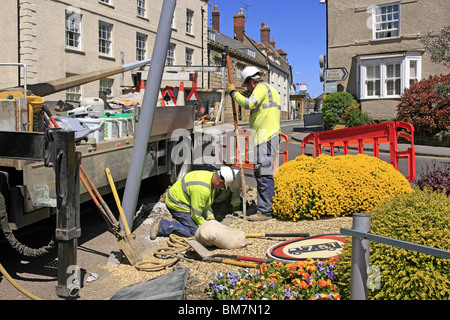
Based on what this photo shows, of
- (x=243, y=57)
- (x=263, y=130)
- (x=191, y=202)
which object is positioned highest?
(x=243, y=57)

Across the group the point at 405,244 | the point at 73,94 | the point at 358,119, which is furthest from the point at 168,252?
the point at 358,119

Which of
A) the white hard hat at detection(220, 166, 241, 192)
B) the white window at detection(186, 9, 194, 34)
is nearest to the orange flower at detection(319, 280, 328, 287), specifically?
the white hard hat at detection(220, 166, 241, 192)

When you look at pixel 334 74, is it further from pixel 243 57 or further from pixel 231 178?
pixel 243 57

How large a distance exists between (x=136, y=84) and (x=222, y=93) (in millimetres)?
1969

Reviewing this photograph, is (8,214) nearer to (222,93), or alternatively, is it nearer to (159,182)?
(159,182)

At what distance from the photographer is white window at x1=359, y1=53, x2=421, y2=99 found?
2097 centimetres

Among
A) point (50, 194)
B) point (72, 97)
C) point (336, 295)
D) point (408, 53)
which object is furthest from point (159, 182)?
point (408, 53)

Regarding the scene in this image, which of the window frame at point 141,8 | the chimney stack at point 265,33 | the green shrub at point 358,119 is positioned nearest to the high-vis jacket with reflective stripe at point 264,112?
the green shrub at point 358,119

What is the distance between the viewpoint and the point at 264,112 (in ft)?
20.5

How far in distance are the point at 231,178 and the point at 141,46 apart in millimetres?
18204

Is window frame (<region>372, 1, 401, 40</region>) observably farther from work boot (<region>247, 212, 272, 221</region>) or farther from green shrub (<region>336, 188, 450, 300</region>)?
green shrub (<region>336, 188, 450, 300</region>)

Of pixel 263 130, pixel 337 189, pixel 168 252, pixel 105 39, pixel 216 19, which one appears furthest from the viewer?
pixel 216 19

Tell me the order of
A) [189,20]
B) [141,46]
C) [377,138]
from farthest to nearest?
[189,20], [141,46], [377,138]

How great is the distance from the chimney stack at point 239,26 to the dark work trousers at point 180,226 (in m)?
43.3
